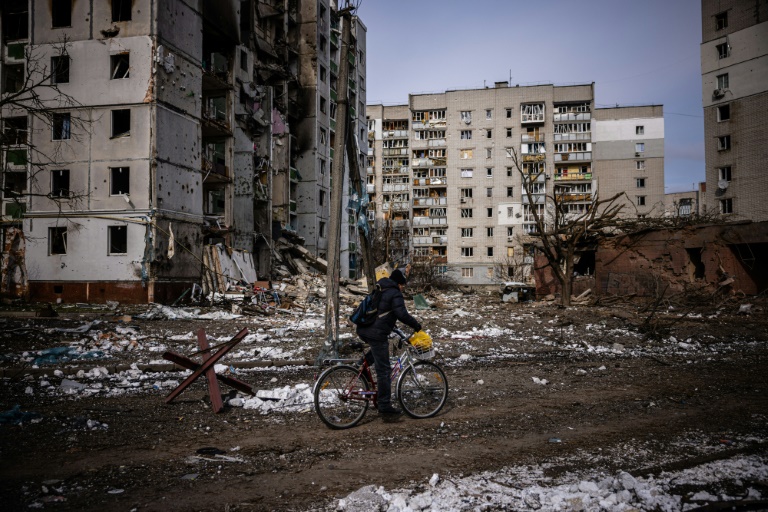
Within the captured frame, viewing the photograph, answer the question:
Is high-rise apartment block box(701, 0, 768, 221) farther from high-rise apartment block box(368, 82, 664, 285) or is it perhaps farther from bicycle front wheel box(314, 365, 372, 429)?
bicycle front wheel box(314, 365, 372, 429)

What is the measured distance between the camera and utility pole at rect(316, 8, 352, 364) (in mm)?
10102

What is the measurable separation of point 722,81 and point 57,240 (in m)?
46.5

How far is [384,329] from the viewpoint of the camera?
5977 millimetres

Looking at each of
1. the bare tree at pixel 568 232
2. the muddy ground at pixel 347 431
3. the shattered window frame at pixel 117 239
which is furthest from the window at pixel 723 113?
the shattered window frame at pixel 117 239

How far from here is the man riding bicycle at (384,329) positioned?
5969 millimetres

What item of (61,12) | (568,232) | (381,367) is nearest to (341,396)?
(381,367)

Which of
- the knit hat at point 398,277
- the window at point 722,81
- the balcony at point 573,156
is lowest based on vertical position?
the knit hat at point 398,277

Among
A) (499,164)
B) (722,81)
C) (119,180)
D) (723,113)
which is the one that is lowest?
(119,180)

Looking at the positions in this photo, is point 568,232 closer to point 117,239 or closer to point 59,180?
point 117,239

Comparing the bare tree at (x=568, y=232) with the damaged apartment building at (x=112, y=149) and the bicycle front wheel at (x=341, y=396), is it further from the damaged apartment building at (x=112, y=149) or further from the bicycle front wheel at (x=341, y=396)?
the bicycle front wheel at (x=341, y=396)

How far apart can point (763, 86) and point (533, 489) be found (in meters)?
44.7

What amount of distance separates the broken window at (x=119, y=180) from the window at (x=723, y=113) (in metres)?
42.2

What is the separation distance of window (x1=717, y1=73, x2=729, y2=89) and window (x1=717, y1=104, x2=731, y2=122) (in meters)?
1.51

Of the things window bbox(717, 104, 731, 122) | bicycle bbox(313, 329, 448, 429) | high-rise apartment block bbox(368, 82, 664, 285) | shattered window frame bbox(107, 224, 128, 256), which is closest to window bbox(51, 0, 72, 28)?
shattered window frame bbox(107, 224, 128, 256)
